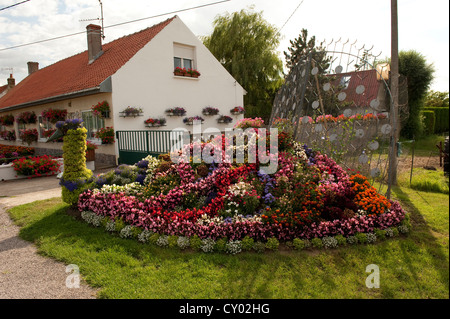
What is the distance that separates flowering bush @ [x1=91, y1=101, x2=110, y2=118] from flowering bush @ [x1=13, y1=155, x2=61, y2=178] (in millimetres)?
2356

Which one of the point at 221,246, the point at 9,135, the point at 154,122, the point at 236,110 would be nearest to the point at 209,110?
the point at 236,110

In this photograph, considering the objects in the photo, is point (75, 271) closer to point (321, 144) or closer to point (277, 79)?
point (321, 144)

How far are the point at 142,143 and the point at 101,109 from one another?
2172mm

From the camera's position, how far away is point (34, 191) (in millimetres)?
8141

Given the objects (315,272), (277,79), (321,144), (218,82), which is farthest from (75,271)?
(277,79)

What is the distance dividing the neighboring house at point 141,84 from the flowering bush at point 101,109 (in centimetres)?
18

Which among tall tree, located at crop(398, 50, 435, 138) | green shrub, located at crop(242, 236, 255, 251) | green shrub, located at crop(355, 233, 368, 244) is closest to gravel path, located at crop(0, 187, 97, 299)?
green shrub, located at crop(242, 236, 255, 251)

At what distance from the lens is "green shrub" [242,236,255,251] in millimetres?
3906

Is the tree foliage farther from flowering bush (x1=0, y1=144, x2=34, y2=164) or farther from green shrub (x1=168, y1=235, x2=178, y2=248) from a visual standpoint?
flowering bush (x1=0, y1=144, x2=34, y2=164)

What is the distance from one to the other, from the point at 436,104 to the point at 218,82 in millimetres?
27892

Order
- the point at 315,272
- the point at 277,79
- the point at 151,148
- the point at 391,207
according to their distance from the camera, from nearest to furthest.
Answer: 1. the point at 315,272
2. the point at 391,207
3. the point at 151,148
4. the point at 277,79

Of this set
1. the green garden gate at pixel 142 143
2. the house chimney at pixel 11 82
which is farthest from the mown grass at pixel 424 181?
the house chimney at pixel 11 82

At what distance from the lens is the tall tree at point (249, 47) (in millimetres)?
20688

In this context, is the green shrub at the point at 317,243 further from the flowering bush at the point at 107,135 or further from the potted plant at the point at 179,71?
the potted plant at the point at 179,71
